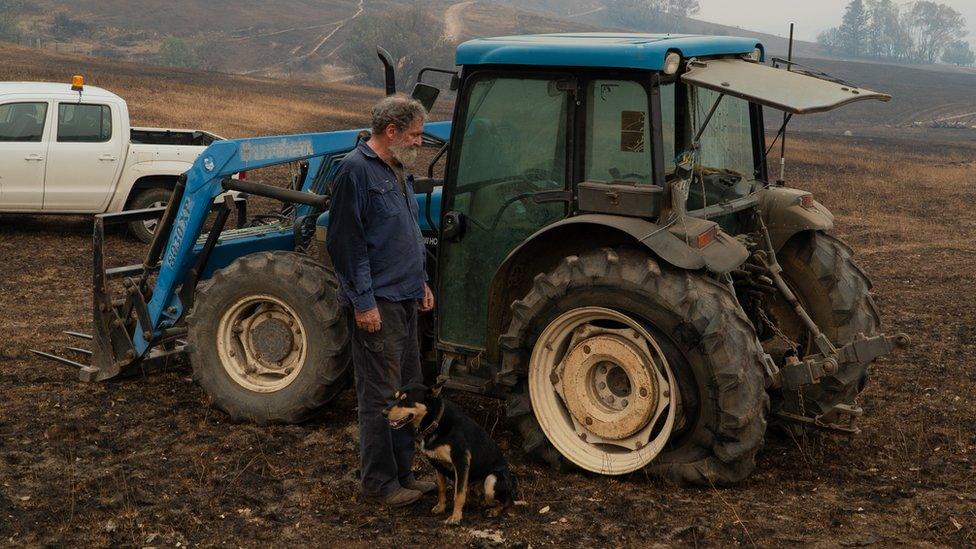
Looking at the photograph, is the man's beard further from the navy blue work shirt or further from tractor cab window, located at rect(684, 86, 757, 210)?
tractor cab window, located at rect(684, 86, 757, 210)

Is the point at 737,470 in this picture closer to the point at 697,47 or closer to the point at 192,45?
the point at 697,47

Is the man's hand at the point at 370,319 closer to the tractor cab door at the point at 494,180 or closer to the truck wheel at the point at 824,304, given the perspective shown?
A: the tractor cab door at the point at 494,180

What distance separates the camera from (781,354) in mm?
6141

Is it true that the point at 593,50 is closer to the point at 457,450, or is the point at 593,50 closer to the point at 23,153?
the point at 457,450

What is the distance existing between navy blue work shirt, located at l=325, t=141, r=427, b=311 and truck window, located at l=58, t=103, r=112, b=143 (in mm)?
9227

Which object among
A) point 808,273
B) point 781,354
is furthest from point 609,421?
point 808,273

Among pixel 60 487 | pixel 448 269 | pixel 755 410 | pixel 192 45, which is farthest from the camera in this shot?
pixel 192 45

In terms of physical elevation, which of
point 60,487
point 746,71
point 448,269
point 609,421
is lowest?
point 60,487

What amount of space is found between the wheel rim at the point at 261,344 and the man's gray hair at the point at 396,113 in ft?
5.80

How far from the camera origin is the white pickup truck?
1290 cm

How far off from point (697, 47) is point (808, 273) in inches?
65.0

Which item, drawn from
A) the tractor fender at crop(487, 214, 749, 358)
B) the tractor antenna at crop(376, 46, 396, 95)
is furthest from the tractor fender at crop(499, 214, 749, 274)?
the tractor antenna at crop(376, 46, 396, 95)

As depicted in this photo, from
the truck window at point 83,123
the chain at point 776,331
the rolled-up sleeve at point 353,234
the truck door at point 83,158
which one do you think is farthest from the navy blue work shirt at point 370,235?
the truck window at point 83,123

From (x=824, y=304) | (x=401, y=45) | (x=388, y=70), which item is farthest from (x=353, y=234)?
(x=401, y=45)
